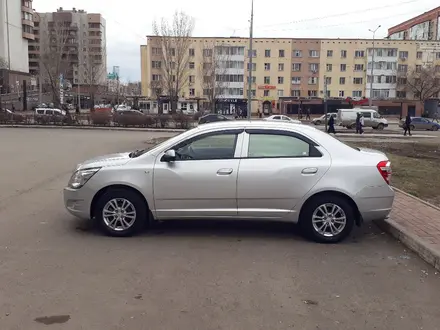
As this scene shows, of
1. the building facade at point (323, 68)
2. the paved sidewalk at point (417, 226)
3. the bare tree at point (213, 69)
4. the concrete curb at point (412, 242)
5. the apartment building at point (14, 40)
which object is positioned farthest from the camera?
the apartment building at point (14, 40)

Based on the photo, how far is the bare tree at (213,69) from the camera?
235ft

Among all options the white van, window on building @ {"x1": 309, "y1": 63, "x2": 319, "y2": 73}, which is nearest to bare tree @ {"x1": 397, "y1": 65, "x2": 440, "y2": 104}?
window on building @ {"x1": 309, "y1": 63, "x2": 319, "y2": 73}

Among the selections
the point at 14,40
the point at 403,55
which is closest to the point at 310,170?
the point at 403,55

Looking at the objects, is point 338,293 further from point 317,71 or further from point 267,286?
point 317,71

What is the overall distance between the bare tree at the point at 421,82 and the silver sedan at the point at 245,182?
286ft

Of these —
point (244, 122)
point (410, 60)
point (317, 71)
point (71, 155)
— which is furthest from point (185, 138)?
point (410, 60)

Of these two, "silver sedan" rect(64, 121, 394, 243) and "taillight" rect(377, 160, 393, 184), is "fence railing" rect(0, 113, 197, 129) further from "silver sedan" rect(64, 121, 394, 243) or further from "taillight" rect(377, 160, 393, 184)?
"taillight" rect(377, 160, 393, 184)

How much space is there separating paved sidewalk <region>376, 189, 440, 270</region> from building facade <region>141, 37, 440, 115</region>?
81867mm

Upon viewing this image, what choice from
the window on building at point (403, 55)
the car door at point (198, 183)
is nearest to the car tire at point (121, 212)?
the car door at point (198, 183)

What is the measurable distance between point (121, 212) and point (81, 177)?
73cm

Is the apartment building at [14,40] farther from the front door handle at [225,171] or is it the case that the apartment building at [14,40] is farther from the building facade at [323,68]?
the front door handle at [225,171]

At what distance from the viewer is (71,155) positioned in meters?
16.3

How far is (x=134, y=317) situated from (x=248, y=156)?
2.78 m

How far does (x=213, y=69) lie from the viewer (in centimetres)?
7188
